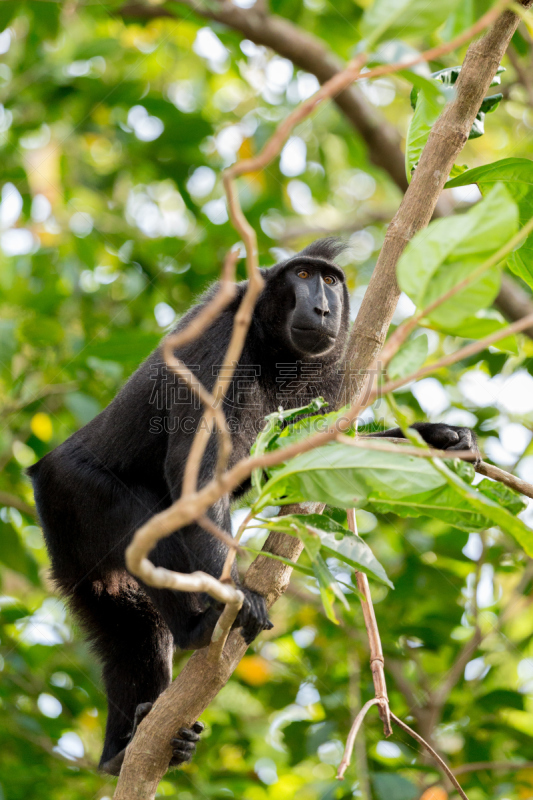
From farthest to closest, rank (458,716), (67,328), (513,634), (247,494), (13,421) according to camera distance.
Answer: (513,634) → (67,328) → (13,421) → (458,716) → (247,494)

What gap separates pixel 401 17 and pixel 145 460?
11.0 ft

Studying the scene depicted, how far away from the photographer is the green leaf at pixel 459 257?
169cm

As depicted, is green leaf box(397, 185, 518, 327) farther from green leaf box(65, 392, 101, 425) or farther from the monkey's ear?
green leaf box(65, 392, 101, 425)

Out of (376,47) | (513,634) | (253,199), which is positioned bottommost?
(513,634)

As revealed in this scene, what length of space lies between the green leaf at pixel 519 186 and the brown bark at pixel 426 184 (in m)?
0.18

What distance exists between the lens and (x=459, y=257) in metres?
1.74

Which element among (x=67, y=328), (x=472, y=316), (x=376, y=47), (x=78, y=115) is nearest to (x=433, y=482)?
(x=472, y=316)

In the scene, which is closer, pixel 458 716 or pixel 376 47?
pixel 376 47

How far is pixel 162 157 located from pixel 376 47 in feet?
19.8

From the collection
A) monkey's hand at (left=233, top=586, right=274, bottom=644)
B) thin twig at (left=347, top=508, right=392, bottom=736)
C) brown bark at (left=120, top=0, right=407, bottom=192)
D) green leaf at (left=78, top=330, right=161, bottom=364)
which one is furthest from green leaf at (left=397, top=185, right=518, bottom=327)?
brown bark at (left=120, top=0, right=407, bottom=192)

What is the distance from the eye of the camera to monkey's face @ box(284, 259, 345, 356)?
4.70 meters

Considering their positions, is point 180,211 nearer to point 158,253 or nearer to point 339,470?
point 158,253

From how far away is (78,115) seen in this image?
781 cm

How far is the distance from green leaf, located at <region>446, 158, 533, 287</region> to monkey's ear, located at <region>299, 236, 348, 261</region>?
6.95ft
